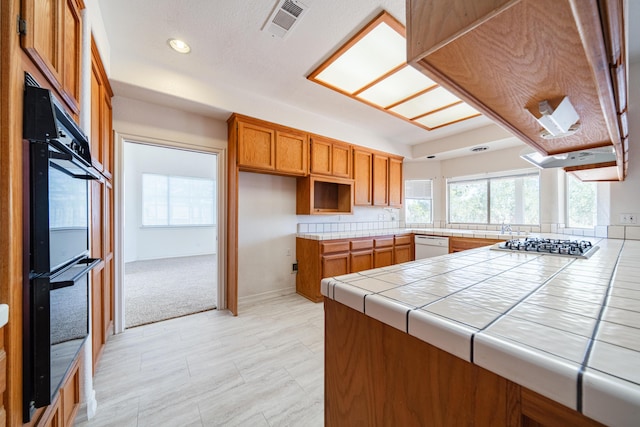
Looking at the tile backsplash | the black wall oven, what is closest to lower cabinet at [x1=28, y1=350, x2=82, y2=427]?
the black wall oven

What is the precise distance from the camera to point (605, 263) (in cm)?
122

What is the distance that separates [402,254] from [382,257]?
1.69ft

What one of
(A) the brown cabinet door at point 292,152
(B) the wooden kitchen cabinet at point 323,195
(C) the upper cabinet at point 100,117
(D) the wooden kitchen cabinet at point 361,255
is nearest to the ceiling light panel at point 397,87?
(A) the brown cabinet door at point 292,152

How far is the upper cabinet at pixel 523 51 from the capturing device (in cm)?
53

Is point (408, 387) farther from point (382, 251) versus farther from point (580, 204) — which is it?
point (580, 204)

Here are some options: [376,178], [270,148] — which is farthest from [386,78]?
[376,178]

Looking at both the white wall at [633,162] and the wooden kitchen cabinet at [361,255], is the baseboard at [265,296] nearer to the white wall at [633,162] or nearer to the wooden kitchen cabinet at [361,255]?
the wooden kitchen cabinet at [361,255]

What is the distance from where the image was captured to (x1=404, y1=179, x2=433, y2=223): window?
4871mm

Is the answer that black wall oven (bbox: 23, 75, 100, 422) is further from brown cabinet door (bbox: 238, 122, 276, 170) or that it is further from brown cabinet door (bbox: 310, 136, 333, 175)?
brown cabinet door (bbox: 310, 136, 333, 175)

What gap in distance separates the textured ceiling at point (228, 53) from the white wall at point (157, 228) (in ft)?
10.1

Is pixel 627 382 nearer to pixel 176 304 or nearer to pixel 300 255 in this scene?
pixel 300 255

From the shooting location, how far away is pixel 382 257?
3.85 m

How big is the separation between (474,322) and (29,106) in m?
1.40

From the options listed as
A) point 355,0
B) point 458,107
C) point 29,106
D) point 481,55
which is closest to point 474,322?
point 481,55
